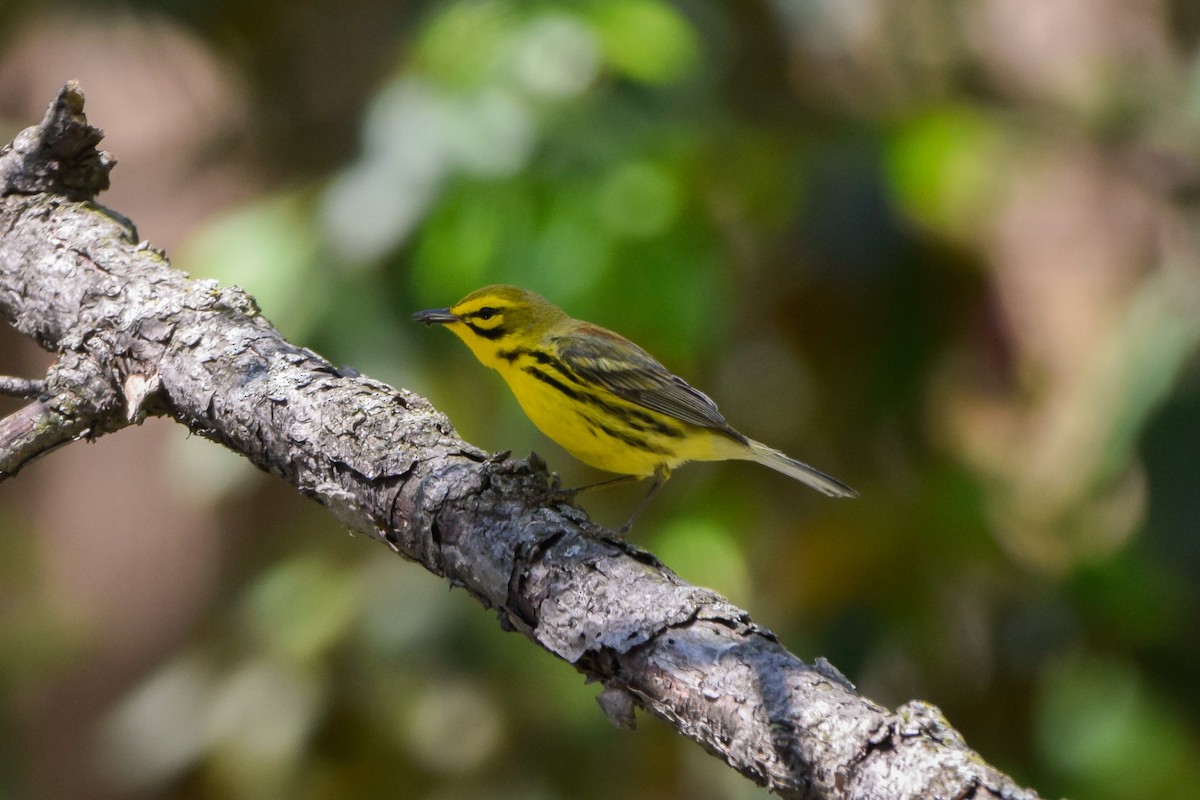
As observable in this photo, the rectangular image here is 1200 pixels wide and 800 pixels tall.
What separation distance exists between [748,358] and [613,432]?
61.8 inches

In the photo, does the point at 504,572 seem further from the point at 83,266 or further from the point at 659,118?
the point at 659,118

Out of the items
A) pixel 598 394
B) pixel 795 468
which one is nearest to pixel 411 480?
Answer: pixel 598 394

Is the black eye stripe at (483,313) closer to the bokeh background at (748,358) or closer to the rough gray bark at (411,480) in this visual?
the bokeh background at (748,358)

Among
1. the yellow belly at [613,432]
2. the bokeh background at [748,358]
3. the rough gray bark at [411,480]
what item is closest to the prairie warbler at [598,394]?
the yellow belly at [613,432]

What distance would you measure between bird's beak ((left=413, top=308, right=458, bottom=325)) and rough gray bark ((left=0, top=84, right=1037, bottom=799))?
1078mm

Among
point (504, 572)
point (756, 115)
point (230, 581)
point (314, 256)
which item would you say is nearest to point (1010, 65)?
point (756, 115)

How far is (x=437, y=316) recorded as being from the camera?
362cm

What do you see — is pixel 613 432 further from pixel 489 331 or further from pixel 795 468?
pixel 795 468

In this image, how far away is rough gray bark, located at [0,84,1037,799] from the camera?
59.0 inches

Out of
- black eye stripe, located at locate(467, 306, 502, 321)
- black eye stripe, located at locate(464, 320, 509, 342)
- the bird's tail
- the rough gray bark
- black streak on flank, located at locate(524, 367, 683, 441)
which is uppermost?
the rough gray bark

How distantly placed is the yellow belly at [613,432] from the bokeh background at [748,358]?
0.24m

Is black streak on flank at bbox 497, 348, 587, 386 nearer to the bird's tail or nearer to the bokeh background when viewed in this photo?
the bokeh background

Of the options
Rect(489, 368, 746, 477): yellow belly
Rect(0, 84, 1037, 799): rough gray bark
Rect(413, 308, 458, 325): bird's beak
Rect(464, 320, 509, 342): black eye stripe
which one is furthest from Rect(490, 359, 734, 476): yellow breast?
Rect(0, 84, 1037, 799): rough gray bark

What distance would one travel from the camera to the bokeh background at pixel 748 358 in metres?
3.47
